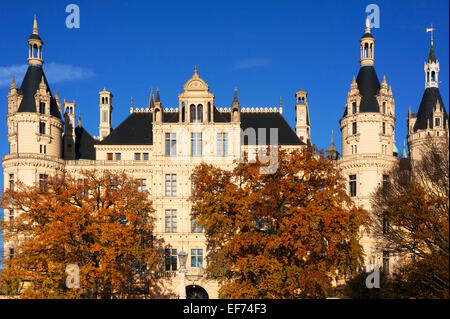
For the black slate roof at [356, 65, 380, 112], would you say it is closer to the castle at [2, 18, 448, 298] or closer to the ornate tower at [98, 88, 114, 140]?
the castle at [2, 18, 448, 298]

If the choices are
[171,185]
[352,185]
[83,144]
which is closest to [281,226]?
[352,185]

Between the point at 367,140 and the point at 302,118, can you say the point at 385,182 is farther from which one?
the point at 302,118

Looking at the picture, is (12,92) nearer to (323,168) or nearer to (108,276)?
(108,276)

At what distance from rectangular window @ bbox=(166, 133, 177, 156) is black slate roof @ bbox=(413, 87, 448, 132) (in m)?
25.1

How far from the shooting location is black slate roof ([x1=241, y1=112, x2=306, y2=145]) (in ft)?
214

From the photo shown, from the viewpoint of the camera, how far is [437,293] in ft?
135

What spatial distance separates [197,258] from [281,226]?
672 inches

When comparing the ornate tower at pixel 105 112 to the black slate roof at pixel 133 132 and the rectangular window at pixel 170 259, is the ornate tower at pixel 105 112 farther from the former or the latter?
the rectangular window at pixel 170 259

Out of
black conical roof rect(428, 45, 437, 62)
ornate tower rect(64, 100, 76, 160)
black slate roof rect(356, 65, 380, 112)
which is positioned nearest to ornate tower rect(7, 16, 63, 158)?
ornate tower rect(64, 100, 76, 160)

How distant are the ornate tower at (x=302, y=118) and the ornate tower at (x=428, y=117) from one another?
11474 mm

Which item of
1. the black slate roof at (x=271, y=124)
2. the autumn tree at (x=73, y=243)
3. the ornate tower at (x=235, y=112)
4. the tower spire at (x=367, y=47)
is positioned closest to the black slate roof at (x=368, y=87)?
the tower spire at (x=367, y=47)

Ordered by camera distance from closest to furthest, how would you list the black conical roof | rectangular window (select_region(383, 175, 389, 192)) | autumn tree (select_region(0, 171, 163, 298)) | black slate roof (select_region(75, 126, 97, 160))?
autumn tree (select_region(0, 171, 163, 298)), rectangular window (select_region(383, 175, 389, 192)), the black conical roof, black slate roof (select_region(75, 126, 97, 160))

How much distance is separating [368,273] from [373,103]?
17.7 metres

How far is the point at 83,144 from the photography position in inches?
2719
